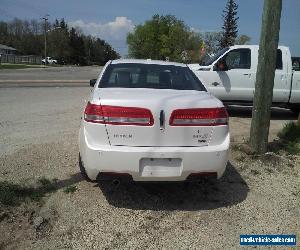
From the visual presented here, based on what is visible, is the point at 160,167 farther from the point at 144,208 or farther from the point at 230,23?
the point at 230,23

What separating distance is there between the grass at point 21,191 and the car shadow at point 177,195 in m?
0.65

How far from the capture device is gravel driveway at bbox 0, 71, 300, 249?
394 centimetres

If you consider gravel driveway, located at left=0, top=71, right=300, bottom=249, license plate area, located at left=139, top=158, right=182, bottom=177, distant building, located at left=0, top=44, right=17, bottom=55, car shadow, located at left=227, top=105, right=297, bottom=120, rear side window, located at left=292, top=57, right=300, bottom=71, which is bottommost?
gravel driveway, located at left=0, top=71, right=300, bottom=249

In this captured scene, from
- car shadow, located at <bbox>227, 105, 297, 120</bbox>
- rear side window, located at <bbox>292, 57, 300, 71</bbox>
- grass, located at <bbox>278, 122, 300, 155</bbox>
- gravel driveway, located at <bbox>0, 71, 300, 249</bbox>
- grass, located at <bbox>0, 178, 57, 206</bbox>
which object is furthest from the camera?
car shadow, located at <bbox>227, 105, 297, 120</bbox>

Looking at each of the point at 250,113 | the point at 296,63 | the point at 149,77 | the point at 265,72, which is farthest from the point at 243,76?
the point at 149,77

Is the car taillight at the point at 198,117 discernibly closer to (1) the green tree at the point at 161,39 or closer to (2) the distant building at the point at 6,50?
(1) the green tree at the point at 161,39

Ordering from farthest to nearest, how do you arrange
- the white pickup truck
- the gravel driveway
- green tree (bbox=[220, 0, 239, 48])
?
green tree (bbox=[220, 0, 239, 48]) < the white pickup truck < the gravel driveway

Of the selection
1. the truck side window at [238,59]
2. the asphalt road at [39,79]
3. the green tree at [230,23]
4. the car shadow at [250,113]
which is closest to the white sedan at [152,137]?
the truck side window at [238,59]

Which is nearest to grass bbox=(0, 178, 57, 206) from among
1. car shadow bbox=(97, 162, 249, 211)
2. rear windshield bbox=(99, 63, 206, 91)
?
car shadow bbox=(97, 162, 249, 211)

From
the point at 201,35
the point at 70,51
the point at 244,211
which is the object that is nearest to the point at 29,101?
the point at 244,211

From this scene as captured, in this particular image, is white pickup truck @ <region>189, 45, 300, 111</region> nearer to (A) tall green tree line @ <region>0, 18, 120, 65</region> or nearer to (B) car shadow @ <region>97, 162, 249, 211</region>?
(B) car shadow @ <region>97, 162, 249, 211</region>

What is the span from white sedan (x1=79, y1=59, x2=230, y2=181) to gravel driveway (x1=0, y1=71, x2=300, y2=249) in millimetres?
430

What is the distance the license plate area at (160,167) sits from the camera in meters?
4.27

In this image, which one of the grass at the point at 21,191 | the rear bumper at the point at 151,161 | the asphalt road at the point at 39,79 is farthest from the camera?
the asphalt road at the point at 39,79
